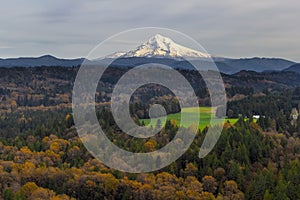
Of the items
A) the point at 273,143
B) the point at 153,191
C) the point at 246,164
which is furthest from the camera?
the point at 273,143

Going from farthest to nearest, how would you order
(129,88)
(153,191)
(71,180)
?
(129,88) → (71,180) → (153,191)

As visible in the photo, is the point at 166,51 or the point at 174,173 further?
the point at 166,51

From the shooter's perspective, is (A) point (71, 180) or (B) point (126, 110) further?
(B) point (126, 110)

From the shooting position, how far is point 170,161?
66250mm

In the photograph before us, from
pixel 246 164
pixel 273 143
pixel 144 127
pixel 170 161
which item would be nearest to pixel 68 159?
pixel 144 127

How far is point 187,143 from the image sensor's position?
72250 millimetres

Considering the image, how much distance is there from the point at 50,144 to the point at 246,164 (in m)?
41.4

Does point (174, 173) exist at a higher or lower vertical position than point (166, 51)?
lower

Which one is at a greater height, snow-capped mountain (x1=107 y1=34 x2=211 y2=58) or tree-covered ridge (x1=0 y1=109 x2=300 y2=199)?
snow-capped mountain (x1=107 y1=34 x2=211 y2=58)

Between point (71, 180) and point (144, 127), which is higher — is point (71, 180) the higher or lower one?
the lower one

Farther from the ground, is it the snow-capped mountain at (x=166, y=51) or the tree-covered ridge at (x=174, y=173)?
the snow-capped mountain at (x=166, y=51)

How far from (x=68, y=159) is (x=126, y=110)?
29.8 m

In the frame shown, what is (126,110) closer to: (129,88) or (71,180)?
(71,180)

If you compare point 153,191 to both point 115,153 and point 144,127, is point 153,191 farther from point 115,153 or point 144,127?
point 144,127
